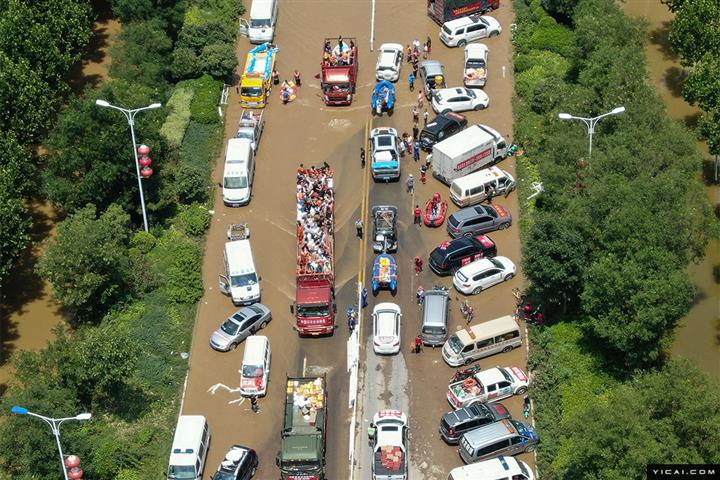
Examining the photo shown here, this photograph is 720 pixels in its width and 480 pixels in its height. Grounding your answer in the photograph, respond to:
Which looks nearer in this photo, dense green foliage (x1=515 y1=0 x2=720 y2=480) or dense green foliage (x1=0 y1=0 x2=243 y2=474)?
dense green foliage (x1=515 y1=0 x2=720 y2=480)

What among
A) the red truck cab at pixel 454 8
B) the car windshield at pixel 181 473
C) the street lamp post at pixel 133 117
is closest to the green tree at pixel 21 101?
the street lamp post at pixel 133 117

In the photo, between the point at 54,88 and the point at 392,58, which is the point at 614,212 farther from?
the point at 54,88

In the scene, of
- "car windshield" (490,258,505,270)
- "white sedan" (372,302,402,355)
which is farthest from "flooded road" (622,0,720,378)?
"white sedan" (372,302,402,355)

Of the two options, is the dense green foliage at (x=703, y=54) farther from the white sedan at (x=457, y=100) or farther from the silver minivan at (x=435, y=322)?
the silver minivan at (x=435, y=322)

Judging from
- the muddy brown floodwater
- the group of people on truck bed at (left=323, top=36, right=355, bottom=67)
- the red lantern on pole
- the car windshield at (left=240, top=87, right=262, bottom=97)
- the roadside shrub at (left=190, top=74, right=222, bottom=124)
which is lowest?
Result: the muddy brown floodwater

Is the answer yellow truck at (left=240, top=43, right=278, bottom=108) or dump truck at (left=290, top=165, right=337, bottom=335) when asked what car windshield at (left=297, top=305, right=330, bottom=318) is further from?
yellow truck at (left=240, top=43, right=278, bottom=108)

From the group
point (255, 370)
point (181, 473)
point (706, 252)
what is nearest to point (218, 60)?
point (255, 370)

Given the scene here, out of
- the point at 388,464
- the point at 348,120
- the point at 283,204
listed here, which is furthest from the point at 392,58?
the point at 388,464

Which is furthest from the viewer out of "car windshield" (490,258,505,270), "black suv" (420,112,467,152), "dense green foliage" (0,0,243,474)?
"black suv" (420,112,467,152)
